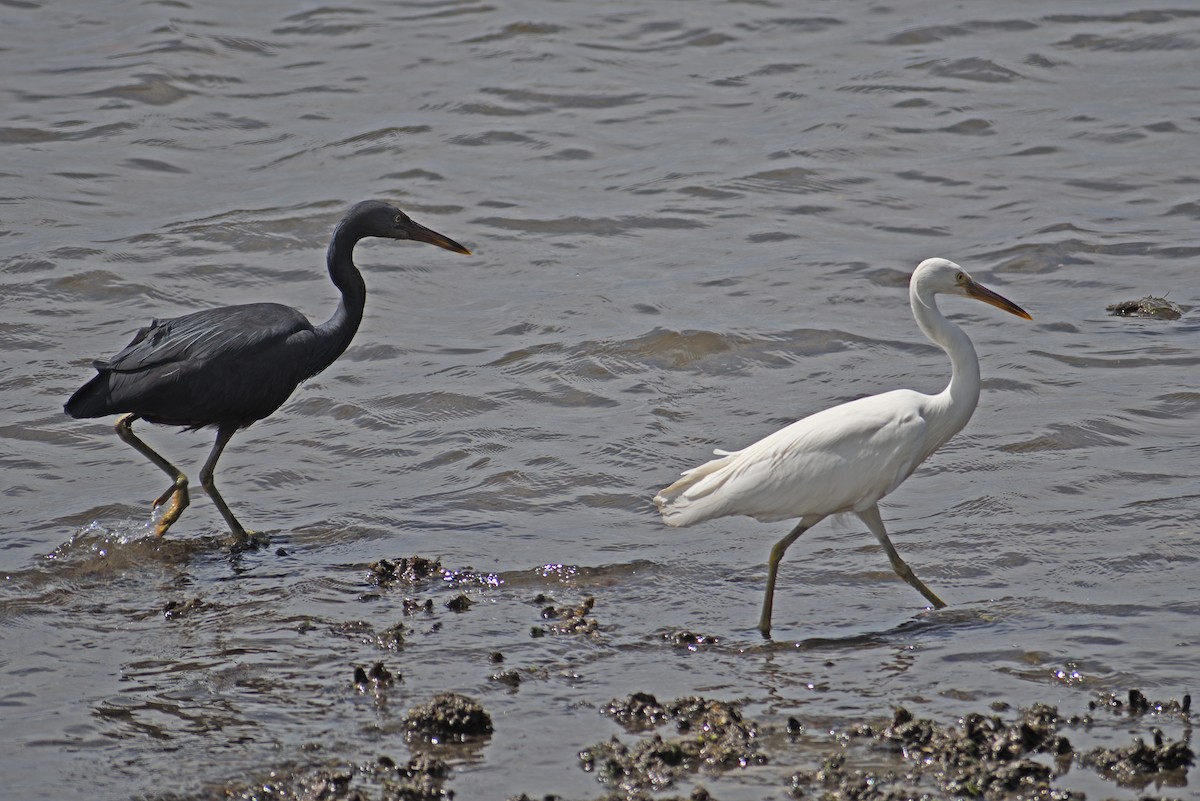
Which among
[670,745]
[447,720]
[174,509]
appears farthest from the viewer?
[174,509]

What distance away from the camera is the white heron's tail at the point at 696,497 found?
6.60 m

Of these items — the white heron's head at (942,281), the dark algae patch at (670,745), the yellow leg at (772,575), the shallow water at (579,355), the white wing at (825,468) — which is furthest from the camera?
the white heron's head at (942,281)

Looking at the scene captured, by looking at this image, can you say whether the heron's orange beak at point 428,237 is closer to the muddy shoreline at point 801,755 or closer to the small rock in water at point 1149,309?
the muddy shoreline at point 801,755

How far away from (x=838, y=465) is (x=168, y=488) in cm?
372

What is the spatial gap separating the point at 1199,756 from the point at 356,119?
10.8 meters

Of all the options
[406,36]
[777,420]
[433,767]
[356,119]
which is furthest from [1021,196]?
[433,767]

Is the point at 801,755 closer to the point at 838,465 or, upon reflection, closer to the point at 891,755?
the point at 891,755

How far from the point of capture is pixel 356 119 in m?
14.1

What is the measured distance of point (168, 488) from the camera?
323 inches

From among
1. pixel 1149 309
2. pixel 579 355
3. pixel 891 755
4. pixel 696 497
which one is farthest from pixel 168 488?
pixel 1149 309

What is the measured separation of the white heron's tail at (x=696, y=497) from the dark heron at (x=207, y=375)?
219cm

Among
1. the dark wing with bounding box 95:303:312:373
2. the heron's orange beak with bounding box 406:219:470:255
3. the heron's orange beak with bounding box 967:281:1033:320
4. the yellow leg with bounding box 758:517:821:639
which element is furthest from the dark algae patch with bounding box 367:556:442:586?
the heron's orange beak with bounding box 967:281:1033:320

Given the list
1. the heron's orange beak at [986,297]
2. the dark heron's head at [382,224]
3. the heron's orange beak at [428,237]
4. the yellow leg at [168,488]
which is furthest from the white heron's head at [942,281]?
the yellow leg at [168,488]

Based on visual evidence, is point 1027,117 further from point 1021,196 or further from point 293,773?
point 293,773
